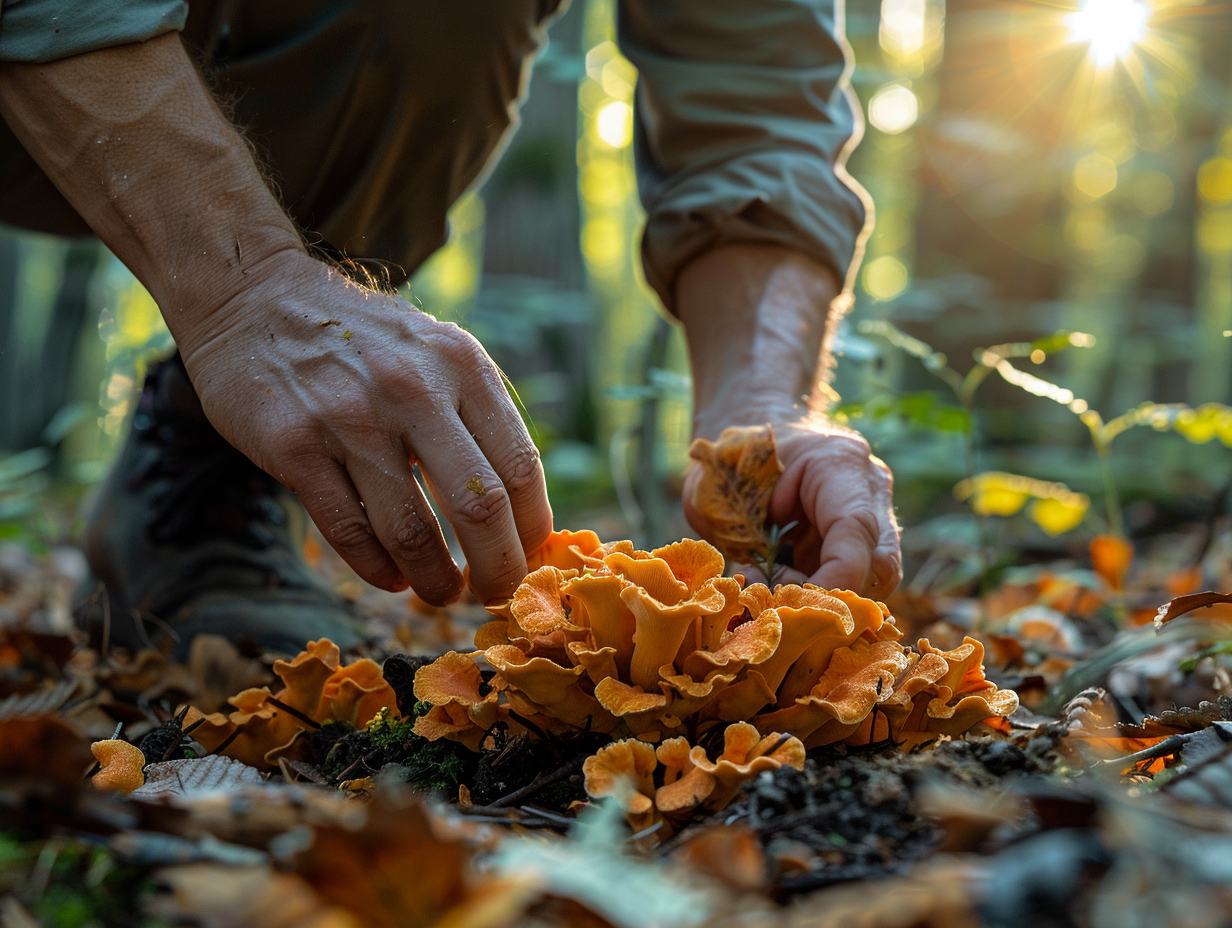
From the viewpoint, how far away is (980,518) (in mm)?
2945

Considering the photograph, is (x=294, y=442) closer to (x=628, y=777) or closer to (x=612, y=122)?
(x=628, y=777)

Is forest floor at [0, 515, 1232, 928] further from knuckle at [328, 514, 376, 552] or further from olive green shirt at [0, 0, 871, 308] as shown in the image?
olive green shirt at [0, 0, 871, 308]

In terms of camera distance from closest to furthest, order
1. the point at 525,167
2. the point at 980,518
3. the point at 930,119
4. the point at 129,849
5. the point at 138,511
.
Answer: the point at 129,849, the point at 138,511, the point at 980,518, the point at 930,119, the point at 525,167

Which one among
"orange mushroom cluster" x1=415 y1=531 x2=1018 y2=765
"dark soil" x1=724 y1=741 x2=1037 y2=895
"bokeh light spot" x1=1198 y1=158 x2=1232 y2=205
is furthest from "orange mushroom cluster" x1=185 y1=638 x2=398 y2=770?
"bokeh light spot" x1=1198 y1=158 x2=1232 y2=205

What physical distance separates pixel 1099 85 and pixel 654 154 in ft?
34.4

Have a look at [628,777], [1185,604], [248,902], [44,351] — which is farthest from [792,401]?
[44,351]

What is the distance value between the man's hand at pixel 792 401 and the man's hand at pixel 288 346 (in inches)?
22.0

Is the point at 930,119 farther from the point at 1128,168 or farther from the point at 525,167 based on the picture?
the point at 525,167

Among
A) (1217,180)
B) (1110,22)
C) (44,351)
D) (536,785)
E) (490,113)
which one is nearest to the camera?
(536,785)

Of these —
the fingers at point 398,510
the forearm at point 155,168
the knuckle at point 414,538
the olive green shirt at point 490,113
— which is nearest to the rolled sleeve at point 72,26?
the forearm at point 155,168

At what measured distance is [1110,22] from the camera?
4773mm

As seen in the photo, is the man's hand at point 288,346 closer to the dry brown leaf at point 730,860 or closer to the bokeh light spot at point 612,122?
the dry brown leaf at point 730,860

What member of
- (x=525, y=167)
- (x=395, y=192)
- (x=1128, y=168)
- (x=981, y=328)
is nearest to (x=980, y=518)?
(x=395, y=192)

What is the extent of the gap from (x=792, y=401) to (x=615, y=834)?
145 centimetres
